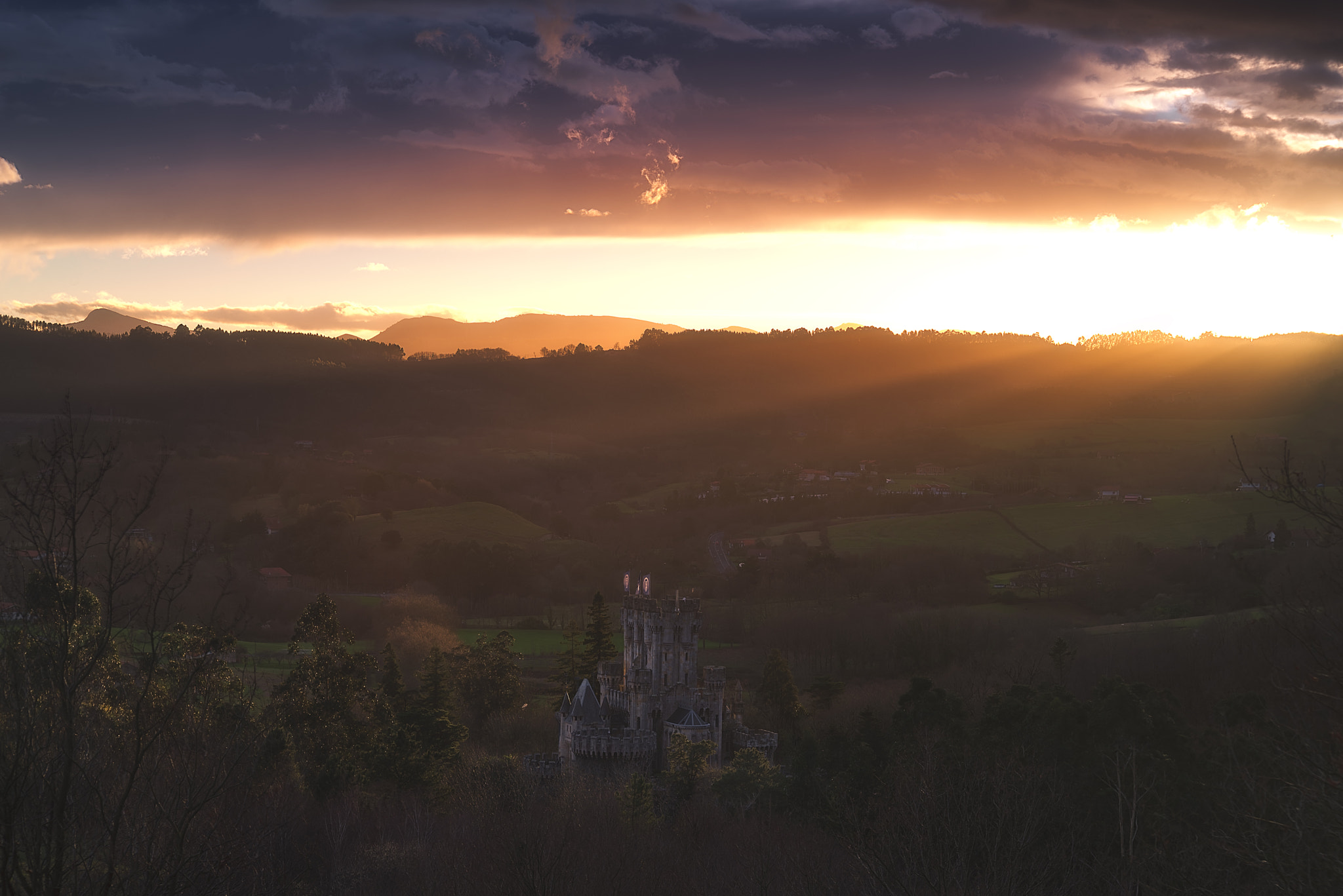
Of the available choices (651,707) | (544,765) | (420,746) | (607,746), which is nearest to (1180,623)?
(651,707)

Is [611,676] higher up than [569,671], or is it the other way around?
[611,676]

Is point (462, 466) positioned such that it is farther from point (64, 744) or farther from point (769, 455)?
point (64, 744)

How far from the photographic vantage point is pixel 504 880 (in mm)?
26844

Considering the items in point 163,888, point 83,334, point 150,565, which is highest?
point 83,334

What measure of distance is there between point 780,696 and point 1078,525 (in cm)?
6305

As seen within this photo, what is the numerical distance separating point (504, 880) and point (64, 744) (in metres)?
16.6

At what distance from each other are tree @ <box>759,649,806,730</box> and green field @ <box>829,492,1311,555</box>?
5236cm

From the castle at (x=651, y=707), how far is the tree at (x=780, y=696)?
673 centimetres

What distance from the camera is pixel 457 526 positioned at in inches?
5079

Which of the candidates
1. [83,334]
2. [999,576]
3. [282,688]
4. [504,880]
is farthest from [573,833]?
[83,334]

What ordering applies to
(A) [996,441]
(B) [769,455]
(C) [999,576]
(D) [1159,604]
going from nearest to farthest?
(D) [1159,604]
(C) [999,576]
(A) [996,441]
(B) [769,455]

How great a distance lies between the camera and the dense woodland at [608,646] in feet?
50.2

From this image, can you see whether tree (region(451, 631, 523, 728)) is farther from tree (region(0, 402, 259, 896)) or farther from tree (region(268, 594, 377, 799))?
tree (region(0, 402, 259, 896))

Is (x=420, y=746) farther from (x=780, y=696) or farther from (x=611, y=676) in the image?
(x=780, y=696)
